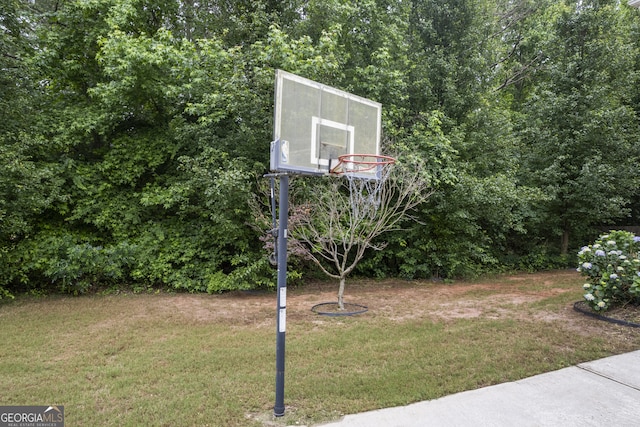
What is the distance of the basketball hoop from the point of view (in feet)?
13.7

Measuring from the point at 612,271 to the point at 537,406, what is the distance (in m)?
3.75

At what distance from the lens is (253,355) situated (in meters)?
4.57

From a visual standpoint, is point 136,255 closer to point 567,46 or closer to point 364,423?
point 364,423

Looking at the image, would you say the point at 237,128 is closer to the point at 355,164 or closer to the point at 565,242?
the point at 355,164

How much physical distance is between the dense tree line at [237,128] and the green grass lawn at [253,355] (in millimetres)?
1773

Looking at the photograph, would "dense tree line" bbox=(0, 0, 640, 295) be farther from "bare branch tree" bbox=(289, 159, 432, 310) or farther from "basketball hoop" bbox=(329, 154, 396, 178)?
"basketball hoop" bbox=(329, 154, 396, 178)

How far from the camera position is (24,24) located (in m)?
8.27

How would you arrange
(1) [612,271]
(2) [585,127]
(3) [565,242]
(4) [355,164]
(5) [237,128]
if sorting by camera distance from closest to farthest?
1. (4) [355,164]
2. (1) [612,271]
3. (5) [237,128]
4. (2) [585,127]
5. (3) [565,242]

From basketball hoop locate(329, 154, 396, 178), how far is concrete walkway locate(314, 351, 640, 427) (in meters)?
2.32

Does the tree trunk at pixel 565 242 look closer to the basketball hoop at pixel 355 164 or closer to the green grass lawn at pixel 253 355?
the green grass lawn at pixel 253 355

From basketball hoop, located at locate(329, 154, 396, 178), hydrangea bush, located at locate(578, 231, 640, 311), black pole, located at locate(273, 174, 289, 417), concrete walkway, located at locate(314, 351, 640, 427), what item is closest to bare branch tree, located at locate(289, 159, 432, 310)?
basketball hoop, located at locate(329, 154, 396, 178)

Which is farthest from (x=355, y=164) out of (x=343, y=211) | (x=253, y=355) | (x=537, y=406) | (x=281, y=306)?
(x=537, y=406)

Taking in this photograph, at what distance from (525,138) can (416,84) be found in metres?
5.25

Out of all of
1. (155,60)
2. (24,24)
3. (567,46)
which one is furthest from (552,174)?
(24,24)
